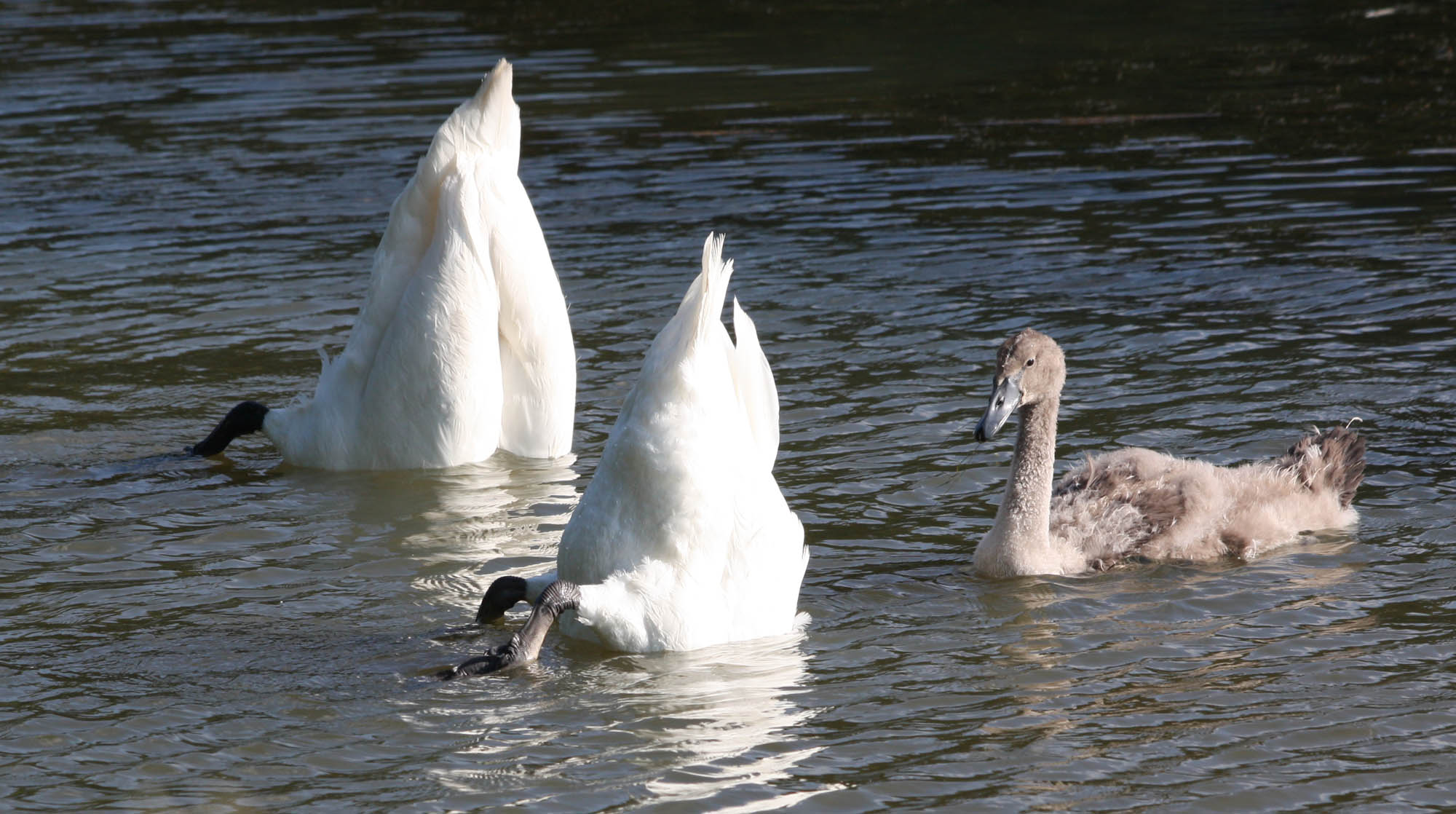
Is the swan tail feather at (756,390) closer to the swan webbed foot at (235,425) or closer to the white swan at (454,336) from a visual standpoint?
the white swan at (454,336)

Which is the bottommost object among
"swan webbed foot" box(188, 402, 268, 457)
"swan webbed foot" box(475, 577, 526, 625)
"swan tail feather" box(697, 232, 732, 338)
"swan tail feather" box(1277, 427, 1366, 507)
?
"swan webbed foot" box(475, 577, 526, 625)

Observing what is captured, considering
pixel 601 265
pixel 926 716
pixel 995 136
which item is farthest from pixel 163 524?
pixel 995 136

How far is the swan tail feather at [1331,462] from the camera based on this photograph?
764 centimetres

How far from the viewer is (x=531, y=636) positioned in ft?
20.3

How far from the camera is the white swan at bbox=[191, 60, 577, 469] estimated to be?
27.5 feet

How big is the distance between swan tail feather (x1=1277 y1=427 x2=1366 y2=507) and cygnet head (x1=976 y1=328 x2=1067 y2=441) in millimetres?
1143

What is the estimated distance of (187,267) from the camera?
40.9 feet

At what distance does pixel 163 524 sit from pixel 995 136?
9.54m

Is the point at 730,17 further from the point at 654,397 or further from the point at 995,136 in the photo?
the point at 654,397

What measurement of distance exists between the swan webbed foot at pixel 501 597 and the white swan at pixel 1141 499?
1.92m

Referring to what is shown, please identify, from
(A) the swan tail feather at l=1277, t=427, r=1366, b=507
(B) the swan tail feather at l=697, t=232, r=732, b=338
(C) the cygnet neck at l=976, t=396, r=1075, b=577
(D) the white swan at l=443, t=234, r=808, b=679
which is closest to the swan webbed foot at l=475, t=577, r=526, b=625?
(D) the white swan at l=443, t=234, r=808, b=679

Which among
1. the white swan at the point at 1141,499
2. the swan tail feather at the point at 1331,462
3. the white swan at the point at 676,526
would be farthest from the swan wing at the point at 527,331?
the swan tail feather at the point at 1331,462

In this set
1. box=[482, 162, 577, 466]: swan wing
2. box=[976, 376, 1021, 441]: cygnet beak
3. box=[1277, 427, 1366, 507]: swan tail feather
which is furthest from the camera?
box=[482, 162, 577, 466]: swan wing

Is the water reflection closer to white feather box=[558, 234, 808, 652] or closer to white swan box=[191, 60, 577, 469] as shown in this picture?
white feather box=[558, 234, 808, 652]
